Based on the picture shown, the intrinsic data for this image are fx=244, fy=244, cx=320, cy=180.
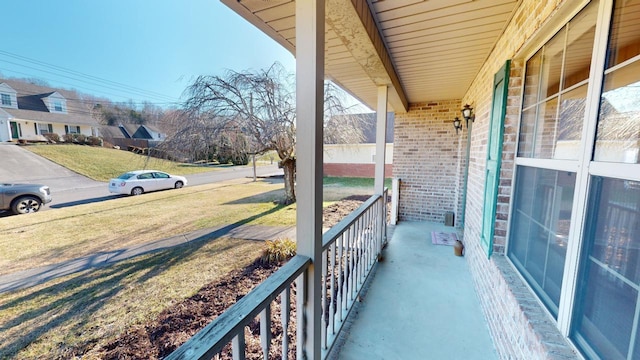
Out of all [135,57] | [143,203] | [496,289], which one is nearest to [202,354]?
[496,289]

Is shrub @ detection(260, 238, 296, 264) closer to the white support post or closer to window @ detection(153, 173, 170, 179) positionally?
the white support post

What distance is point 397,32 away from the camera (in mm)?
2154

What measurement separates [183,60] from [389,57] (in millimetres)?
8003

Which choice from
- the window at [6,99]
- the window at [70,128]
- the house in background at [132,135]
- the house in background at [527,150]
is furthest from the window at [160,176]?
the house in background at [527,150]

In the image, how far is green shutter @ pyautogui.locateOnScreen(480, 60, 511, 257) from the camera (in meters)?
2.07

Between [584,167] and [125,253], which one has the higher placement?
[584,167]

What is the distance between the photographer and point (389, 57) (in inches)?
106

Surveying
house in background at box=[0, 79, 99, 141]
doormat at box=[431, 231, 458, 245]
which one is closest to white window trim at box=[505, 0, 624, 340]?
doormat at box=[431, 231, 458, 245]

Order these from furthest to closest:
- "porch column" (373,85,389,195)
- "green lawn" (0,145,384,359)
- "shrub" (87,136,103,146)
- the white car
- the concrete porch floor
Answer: "shrub" (87,136,103,146), the white car, "porch column" (373,85,389,195), "green lawn" (0,145,384,359), the concrete porch floor

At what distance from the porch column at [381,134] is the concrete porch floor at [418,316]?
1138 millimetres

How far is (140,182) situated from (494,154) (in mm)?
12615

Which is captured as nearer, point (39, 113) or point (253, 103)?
point (253, 103)

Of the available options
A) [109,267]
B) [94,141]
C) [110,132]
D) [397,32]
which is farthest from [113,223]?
[397,32]

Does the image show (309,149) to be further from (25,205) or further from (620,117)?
(25,205)
